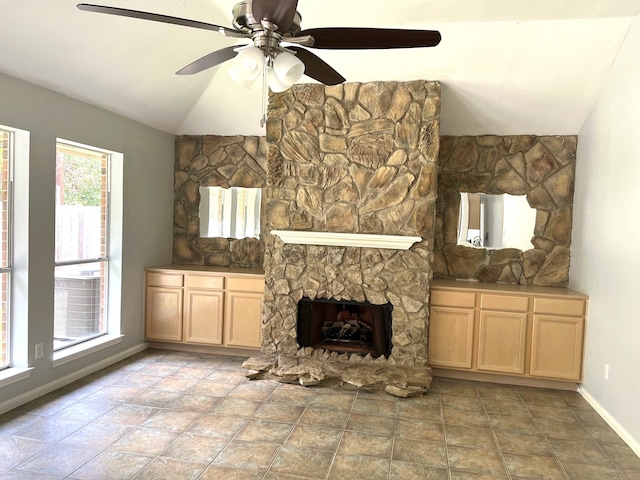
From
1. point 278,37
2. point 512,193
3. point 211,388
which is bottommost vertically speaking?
point 211,388

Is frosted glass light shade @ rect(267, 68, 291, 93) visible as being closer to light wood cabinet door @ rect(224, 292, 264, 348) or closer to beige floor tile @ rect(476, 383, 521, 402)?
light wood cabinet door @ rect(224, 292, 264, 348)

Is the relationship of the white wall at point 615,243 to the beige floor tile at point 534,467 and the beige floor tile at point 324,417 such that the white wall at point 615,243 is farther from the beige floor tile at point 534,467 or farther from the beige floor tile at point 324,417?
the beige floor tile at point 324,417

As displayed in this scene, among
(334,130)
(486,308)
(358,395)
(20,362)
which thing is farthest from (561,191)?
(20,362)

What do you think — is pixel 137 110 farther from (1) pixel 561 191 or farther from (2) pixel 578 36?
(1) pixel 561 191

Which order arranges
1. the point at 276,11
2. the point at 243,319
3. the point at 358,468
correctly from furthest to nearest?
the point at 243,319 < the point at 358,468 < the point at 276,11

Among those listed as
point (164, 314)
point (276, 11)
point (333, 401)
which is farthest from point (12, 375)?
point (276, 11)

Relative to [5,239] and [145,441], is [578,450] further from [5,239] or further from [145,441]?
[5,239]

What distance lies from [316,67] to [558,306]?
10.3ft

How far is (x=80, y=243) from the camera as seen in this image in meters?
4.32

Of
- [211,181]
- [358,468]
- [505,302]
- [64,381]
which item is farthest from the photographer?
[211,181]

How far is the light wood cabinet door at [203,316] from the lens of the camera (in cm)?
493

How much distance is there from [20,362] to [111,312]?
1173mm

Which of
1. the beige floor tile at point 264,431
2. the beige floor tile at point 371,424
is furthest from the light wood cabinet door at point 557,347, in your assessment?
the beige floor tile at point 264,431

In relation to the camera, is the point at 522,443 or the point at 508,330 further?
the point at 508,330
